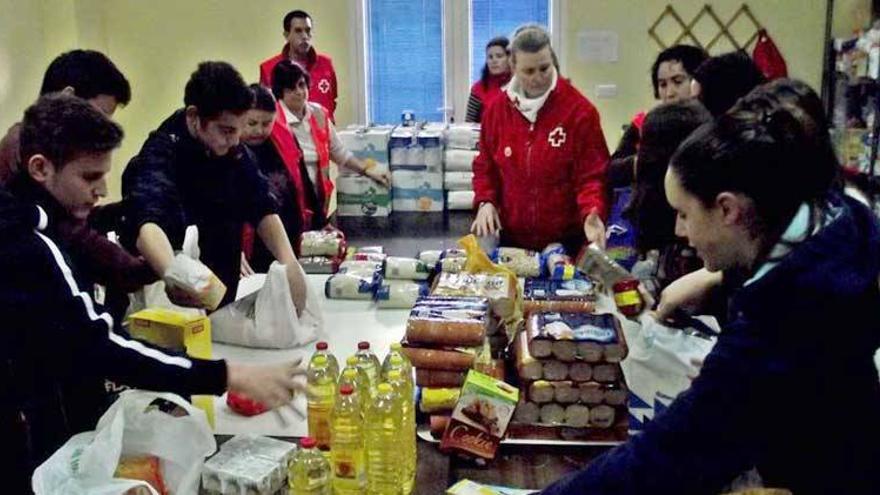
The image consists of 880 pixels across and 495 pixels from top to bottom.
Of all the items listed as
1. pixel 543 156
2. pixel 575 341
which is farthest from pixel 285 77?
pixel 575 341

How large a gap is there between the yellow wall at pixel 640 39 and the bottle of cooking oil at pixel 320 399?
14.5ft

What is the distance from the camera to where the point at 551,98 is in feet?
9.09

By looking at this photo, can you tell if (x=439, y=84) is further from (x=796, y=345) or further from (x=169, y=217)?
(x=796, y=345)

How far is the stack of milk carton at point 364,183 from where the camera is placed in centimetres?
419

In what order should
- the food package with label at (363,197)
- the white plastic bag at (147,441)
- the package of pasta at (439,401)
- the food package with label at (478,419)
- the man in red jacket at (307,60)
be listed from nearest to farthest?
the white plastic bag at (147,441), the food package with label at (478,419), the package of pasta at (439,401), the food package with label at (363,197), the man in red jacket at (307,60)

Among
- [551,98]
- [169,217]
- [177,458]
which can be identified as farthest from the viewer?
[551,98]

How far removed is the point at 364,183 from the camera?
4180mm

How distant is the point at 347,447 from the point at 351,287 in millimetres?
1092

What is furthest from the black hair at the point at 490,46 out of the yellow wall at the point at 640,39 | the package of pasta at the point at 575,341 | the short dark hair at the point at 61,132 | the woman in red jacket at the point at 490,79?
the short dark hair at the point at 61,132

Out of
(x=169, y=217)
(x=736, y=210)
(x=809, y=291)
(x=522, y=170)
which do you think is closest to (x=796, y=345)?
(x=809, y=291)

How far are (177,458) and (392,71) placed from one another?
16.1 ft

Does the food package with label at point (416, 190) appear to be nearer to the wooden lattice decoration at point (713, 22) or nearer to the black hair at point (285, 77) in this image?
the black hair at point (285, 77)

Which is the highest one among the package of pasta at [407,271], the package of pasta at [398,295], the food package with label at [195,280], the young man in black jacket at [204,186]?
the young man in black jacket at [204,186]

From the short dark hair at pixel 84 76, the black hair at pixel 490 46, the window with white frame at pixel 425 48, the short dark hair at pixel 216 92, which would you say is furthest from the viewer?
the window with white frame at pixel 425 48
